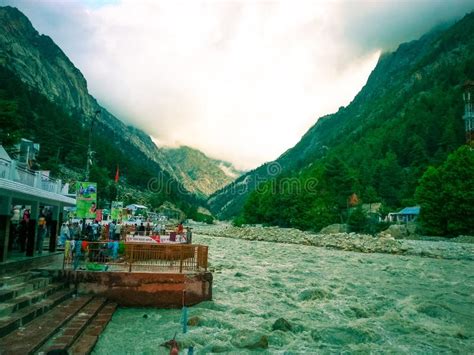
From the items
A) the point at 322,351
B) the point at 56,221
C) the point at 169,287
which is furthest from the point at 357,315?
the point at 56,221

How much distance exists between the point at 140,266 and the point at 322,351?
8.10 meters

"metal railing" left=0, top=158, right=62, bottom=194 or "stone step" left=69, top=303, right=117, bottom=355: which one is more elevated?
"metal railing" left=0, top=158, right=62, bottom=194

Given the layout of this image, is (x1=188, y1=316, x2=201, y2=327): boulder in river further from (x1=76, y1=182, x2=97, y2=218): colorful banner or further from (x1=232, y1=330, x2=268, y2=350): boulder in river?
(x1=76, y1=182, x2=97, y2=218): colorful banner

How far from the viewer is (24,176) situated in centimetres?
1578

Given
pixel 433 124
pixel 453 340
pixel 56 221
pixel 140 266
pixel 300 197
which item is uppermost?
pixel 433 124

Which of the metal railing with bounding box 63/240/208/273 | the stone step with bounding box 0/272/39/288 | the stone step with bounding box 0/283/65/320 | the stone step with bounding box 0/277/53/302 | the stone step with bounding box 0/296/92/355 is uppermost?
the metal railing with bounding box 63/240/208/273

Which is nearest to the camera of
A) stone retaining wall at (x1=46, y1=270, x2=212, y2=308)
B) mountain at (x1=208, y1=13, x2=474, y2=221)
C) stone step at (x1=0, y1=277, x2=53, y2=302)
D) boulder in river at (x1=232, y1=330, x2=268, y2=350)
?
stone step at (x1=0, y1=277, x2=53, y2=302)

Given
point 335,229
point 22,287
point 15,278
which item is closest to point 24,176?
point 15,278

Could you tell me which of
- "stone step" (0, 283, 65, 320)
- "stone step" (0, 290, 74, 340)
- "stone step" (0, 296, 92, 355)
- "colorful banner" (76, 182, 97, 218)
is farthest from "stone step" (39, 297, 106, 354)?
"colorful banner" (76, 182, 97, 218)

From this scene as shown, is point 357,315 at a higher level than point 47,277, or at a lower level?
lower

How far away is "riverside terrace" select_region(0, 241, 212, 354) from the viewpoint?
8555 mm

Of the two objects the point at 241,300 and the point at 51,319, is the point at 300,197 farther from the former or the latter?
the point at 51,319

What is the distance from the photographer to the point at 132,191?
6166 inches

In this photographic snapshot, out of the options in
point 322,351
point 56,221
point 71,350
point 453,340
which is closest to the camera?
point 71,350
